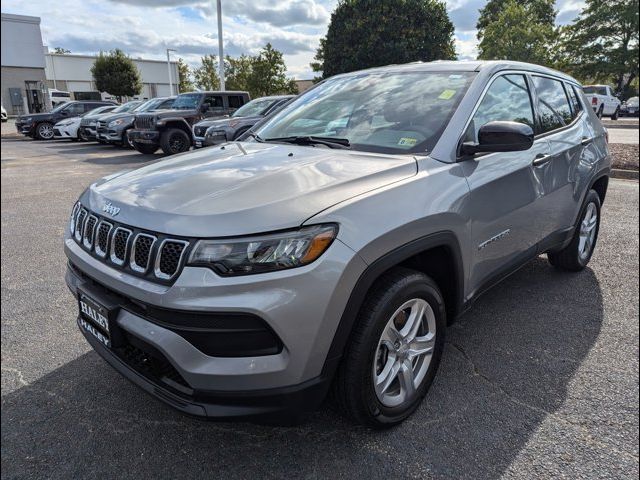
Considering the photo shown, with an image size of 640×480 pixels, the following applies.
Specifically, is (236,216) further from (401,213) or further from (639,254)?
(639,254)

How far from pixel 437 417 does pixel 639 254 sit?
3661 mm

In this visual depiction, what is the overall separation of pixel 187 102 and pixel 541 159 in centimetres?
1275

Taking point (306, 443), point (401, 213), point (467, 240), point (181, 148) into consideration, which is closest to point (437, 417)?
point (306, 443)

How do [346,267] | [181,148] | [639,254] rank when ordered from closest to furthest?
1. [346,267]
2. [639,254]
3. [181,148]

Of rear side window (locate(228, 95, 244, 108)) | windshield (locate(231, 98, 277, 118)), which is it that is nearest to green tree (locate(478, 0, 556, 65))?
rear side window (locate(228, 95, 244, 108))

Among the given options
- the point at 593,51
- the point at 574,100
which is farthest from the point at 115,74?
the point at 574,100

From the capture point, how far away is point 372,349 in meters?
2.00

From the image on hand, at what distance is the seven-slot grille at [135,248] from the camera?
175cm

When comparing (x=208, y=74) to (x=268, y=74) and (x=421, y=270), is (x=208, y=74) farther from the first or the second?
(x=421, y=270)

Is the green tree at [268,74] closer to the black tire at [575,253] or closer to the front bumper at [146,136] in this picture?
the front bumper at [146,136]

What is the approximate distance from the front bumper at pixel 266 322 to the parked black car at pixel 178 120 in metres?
12.1

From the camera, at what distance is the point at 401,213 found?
2.07 m

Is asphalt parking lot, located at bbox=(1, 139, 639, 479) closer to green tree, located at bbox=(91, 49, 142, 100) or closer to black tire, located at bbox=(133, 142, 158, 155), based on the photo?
black tire, located at bbox=(133, 142, 158, 155)

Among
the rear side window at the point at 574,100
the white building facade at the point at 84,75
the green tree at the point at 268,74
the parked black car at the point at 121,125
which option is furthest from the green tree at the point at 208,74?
the rear side window at the point at 574,100
